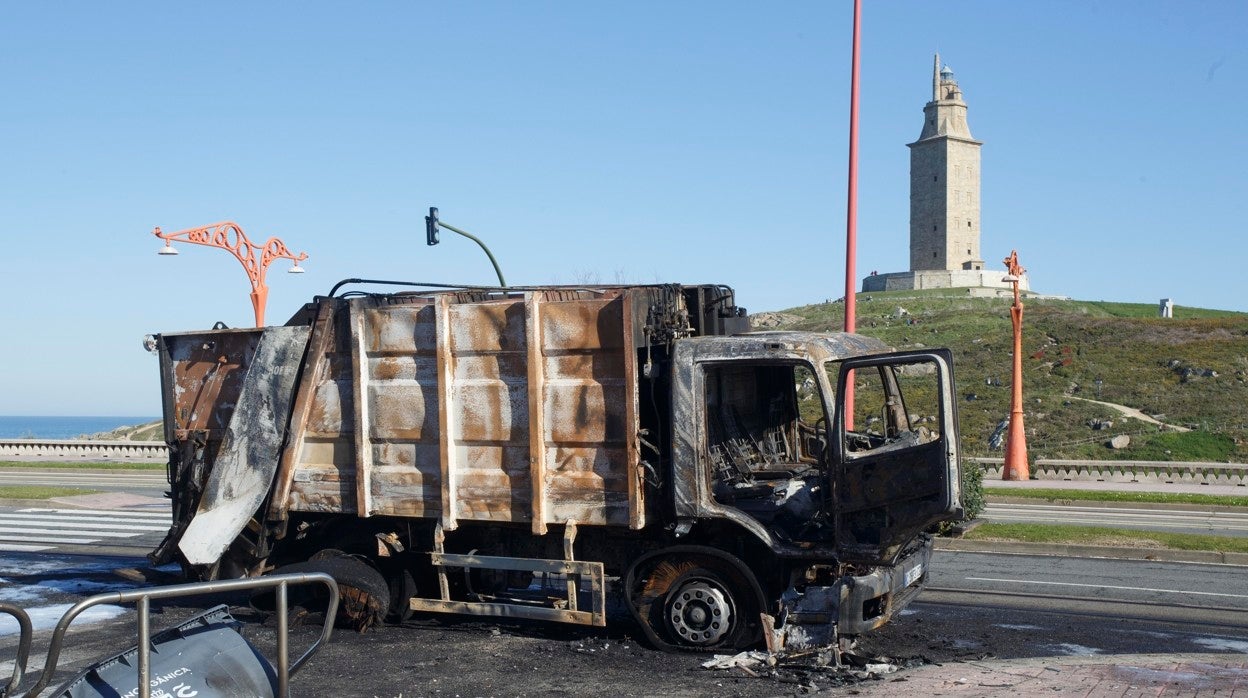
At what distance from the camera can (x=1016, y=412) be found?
25.2 metres

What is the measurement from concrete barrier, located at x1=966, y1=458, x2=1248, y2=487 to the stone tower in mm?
A: 78503

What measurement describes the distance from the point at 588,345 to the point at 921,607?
13.8ft

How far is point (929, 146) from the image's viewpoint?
108750 mm

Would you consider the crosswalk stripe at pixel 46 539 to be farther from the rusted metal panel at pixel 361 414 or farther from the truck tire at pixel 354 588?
the rusted metal panel at pixel 361 414

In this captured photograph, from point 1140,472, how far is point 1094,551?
1503 cm

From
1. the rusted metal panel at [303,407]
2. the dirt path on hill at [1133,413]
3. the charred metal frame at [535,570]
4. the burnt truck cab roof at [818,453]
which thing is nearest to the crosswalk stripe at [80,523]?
the rusted metal panel at [303,407]

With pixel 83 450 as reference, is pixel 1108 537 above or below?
above

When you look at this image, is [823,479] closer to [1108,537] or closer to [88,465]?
[1108,537]

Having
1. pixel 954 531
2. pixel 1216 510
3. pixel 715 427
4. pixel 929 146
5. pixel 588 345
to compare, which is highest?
pixel 929 146

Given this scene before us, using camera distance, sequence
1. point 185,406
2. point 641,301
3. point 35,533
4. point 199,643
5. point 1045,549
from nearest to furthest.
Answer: point 199,643, point 641,301, point 185,406, point 1045,549, point 35,533

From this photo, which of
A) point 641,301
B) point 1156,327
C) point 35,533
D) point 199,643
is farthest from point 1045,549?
point 1156,327

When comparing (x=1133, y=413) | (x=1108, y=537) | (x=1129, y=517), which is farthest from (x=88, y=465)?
(x=1133, y=413)

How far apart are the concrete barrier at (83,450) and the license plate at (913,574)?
29.6 metres

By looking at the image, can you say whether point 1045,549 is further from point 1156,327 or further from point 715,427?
point 1156,327
